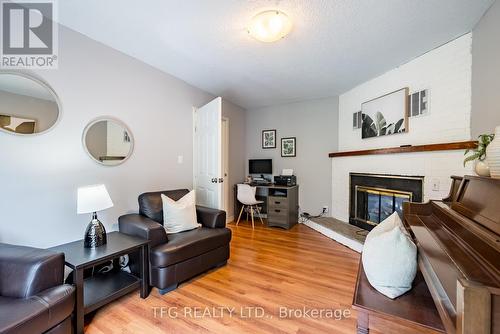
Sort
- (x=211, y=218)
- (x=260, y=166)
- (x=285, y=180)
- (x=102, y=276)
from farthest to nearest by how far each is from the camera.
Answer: (x=260, y=166), (x=285, y=180), (x=211, y=218), (x=102, y=276)

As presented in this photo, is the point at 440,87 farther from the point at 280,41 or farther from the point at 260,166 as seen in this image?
the point at 260,166

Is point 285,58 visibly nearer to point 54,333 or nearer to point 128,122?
point 128,122

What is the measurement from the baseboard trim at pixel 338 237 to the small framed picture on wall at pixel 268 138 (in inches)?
65.7

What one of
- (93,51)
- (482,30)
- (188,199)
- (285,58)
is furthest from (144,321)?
(482,30)

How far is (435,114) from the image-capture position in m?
2.29

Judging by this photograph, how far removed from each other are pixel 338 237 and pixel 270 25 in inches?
109

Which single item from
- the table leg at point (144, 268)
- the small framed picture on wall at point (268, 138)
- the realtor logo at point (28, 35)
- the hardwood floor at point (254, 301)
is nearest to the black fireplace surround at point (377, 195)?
the hardwood floor at point (254, 301)

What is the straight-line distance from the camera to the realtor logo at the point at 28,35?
5.27 ft

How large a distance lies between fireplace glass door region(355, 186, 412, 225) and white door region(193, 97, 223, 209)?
213cm

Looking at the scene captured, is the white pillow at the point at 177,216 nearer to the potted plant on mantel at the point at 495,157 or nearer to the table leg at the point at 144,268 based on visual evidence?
the table leg at the point at 144,268

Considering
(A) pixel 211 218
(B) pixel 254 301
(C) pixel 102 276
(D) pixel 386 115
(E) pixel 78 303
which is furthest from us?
(D) pixel 386 115

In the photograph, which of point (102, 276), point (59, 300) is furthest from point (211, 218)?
point (59, 300)

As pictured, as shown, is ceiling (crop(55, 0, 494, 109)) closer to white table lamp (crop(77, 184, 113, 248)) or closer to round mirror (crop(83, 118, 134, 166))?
round mirror (crop(83, 118, 134, 166))

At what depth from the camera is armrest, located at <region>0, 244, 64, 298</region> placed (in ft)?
3.91
